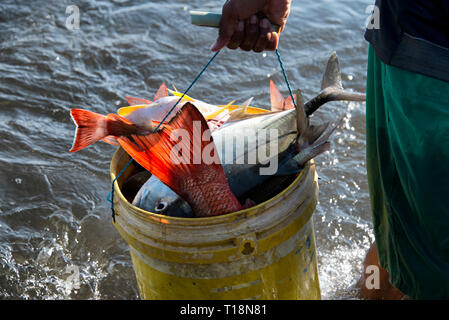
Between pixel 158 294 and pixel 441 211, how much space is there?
1173mm

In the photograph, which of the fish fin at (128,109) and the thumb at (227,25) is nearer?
the thumb at (227,25)

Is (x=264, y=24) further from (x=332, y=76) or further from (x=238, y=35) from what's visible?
(x=332, y=76)

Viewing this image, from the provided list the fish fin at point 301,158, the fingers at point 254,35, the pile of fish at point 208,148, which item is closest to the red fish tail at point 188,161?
the pile of fish at point 208,148

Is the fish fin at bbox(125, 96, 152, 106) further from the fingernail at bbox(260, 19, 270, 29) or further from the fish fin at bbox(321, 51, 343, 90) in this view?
the fish fin at bbox(321, 51, 343, 90)

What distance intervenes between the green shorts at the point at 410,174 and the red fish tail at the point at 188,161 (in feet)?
2.25

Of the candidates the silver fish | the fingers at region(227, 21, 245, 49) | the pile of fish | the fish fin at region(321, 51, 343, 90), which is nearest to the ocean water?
the silver fish

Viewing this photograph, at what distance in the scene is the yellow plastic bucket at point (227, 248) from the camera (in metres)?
1.73

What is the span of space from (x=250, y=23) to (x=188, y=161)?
25.0 inches

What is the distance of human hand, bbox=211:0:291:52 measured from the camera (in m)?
1.91

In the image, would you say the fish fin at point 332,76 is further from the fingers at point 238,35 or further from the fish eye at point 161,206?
the fish eye at point 161,206

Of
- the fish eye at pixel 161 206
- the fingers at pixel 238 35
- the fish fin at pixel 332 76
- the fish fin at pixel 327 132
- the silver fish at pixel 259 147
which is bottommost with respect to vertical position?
the fish eye at pixel 161 206

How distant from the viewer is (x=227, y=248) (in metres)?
1.75

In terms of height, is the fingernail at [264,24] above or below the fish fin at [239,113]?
above

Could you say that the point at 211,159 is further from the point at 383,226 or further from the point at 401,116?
the point at 383,226
